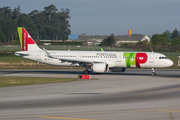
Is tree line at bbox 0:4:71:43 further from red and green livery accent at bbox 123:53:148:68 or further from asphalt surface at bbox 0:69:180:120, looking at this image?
asphalt surface at bbox 0:69:180:120

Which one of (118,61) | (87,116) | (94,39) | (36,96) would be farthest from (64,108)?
(94,39)

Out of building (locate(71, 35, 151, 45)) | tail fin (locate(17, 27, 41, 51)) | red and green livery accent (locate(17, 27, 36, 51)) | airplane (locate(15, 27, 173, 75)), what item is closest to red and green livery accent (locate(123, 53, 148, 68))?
airplane (locate(15, 27, 173, 75))

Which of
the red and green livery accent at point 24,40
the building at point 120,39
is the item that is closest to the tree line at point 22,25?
the building at point 120,39

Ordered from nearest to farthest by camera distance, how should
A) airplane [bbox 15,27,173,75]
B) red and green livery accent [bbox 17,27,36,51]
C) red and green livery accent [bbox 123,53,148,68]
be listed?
1. airplane [bbox 15,27,173,75]
2. red and green livery accent [bbox 123,53,148,68]
3. red and green livery accent [bbox 17,27,36,51]

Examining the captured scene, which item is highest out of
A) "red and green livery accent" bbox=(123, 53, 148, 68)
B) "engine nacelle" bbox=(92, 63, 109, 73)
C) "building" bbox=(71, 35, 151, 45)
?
"building" bbox=(71, 35, 151, 45)

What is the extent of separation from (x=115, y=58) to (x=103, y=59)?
6.49ft

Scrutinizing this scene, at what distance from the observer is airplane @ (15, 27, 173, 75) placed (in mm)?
42438

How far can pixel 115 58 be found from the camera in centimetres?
4350

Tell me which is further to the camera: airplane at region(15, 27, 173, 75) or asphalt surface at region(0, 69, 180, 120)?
airplane at region(15, 27, 173, 75)

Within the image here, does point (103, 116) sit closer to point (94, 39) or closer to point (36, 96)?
point (36, 96)

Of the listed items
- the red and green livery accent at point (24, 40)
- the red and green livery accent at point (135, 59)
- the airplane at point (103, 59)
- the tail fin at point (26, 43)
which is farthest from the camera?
the red and green livery accent at point (24, 40)

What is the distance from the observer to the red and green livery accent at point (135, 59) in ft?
140

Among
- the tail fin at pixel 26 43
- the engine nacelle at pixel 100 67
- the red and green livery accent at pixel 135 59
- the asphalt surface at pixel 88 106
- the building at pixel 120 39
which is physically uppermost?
the building at pixel 120 39

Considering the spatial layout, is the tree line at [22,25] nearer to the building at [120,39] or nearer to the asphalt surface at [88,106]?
the building at [120,39]
